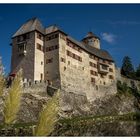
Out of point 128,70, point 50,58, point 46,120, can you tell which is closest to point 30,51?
point 50,58

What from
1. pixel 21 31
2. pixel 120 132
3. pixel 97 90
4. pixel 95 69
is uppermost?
pixel 21 31

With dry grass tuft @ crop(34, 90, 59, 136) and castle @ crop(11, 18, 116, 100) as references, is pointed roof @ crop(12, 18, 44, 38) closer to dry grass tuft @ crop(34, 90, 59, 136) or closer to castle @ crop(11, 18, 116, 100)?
castle @ crop(11, 18, 116, 100)

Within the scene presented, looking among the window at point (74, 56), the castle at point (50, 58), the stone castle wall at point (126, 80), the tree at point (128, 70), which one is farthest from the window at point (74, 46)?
the tree at point (128, 70)

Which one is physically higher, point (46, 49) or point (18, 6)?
point (46, 49)

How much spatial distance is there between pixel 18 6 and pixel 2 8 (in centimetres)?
53

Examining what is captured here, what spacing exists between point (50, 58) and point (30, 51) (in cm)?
139

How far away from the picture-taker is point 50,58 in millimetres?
17594

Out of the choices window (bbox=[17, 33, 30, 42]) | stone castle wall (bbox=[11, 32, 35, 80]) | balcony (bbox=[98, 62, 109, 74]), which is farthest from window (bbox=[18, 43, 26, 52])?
balcony (bbox=[98, 62, 109, 74])

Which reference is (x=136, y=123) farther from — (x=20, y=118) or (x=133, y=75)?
(x=133, y=75)

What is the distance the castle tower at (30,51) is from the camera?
16562mm

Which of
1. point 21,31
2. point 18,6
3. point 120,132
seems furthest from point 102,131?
point 21,31

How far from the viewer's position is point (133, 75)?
89.8 ft

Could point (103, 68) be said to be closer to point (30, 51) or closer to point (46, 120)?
point (30, 51)

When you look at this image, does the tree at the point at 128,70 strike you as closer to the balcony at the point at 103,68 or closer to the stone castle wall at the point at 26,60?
the balcony at the point at 103,68
